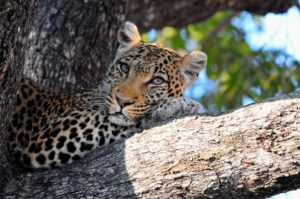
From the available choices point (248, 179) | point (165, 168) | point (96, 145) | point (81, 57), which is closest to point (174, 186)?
point (165, 168)

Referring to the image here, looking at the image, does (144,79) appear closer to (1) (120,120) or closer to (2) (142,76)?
(2) (142,76)

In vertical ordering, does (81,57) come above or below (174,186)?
above

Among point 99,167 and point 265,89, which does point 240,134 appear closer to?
point 99,167

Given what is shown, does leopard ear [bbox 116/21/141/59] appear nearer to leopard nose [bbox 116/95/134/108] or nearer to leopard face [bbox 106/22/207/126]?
leopard face [bbox 106/22/207/126]

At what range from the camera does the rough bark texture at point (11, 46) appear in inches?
186

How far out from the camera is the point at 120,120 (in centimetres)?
625

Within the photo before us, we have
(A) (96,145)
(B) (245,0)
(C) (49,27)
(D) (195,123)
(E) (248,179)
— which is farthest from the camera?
(B) (245,0)

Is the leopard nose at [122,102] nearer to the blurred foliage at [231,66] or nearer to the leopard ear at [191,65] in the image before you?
the leopard ear at [191,65]

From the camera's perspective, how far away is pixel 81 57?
7660mm

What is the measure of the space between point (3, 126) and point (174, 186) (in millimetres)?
1197

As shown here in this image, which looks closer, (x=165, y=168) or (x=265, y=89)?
(x=165, y=168)

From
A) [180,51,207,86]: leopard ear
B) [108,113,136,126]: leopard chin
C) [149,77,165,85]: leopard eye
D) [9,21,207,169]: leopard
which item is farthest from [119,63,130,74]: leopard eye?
[108,113,136,126]: leopard chin

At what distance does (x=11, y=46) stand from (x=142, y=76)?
2140mm

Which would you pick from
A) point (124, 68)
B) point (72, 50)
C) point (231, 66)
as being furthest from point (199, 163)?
point (231, 66)
